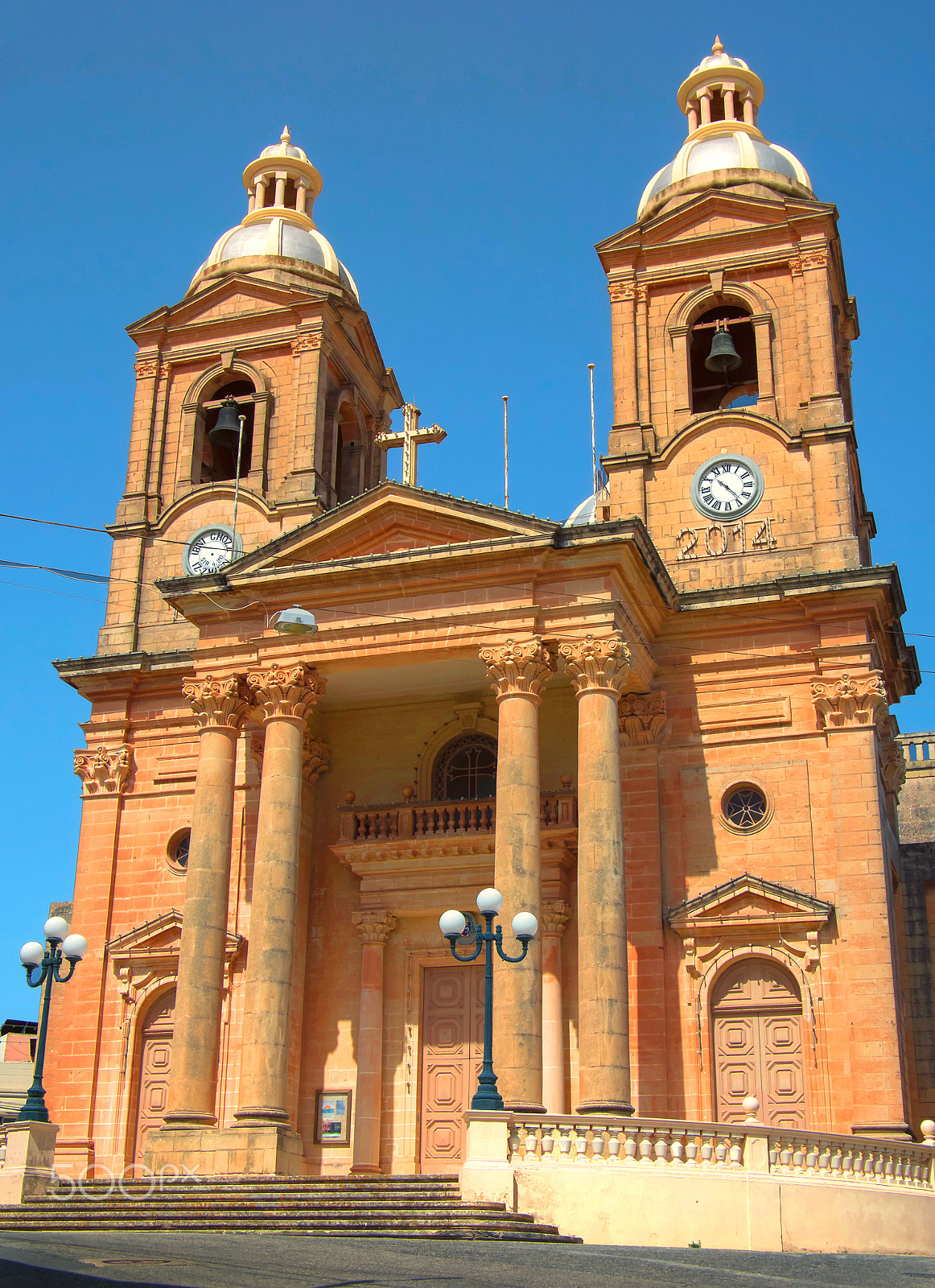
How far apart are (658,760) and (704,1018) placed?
426 cm

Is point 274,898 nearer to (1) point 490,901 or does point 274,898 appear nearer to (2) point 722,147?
(1) point 490,901

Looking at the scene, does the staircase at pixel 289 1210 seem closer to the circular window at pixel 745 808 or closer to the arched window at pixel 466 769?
the arched window at pixel 466 769

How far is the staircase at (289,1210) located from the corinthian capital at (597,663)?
24.6 feet

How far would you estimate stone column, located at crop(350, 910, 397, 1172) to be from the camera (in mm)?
23656

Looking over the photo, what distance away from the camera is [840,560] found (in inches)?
980

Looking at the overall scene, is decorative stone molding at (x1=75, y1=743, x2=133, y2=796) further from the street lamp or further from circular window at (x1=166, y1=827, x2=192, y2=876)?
the street lamp

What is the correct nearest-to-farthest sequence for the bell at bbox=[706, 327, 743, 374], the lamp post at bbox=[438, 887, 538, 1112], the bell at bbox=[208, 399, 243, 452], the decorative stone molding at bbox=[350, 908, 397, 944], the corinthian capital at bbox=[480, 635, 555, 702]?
the lamp post at bbox=[438, 887, 538, 1112] → the corinthian capital at bbox=[480, 635, 555, 702] → the decorative stone molding at bbox=[350, 908, 397, 944] → the bell at bbox=[706, 327, 743, 374] → the bell at bbox=[208, 399, 243, 452]

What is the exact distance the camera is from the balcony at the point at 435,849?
79.8 ft

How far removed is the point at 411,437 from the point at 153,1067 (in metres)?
11.7

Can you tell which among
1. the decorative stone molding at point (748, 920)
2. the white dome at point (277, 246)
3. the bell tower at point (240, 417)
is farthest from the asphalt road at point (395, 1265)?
the white dome at point (277, 246)

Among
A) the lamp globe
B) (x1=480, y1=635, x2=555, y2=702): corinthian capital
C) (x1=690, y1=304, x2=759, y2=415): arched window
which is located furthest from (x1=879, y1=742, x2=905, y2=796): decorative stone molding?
the lamp globe

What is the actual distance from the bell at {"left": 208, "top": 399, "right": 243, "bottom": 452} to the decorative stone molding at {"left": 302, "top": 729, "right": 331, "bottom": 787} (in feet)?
22.2

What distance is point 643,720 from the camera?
2455 cm

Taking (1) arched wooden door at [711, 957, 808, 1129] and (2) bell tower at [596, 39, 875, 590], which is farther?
(2) bell tower at [596, 39, 875, 590]
